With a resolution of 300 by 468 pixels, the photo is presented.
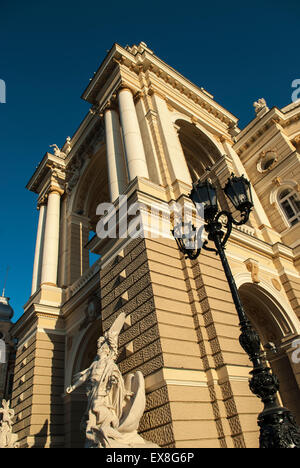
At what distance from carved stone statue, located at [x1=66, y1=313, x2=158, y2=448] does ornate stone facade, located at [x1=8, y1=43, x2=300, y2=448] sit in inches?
15.4

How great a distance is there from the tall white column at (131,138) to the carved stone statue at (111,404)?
6491 millimetres

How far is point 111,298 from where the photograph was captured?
1089 centimetres

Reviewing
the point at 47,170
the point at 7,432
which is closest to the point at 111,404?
the point at 7,432

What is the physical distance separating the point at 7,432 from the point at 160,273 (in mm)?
9385

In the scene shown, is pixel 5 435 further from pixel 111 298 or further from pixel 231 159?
pixel 231 159

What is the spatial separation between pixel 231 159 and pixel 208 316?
12299 mm

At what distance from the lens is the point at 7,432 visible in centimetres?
1289

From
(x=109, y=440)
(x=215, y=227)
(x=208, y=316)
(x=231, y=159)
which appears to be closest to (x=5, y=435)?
(x=109, y=440)

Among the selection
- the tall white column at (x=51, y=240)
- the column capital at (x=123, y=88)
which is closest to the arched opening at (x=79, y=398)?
the tall white column at (x=51, y=240)

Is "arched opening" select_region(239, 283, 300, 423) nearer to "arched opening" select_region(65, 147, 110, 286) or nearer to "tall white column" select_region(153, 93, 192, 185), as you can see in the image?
"tall white column" select_region(153, 93, 192, 185)

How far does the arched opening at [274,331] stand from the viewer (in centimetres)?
1205

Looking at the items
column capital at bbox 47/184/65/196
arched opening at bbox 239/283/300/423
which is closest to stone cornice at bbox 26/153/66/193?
column capital at bbox 47/184/65/196

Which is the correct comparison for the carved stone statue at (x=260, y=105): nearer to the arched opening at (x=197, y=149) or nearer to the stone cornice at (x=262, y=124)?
the stone cornice at (x=262, y=124)

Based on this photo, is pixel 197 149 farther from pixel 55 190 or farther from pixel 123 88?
pixel 55 190
